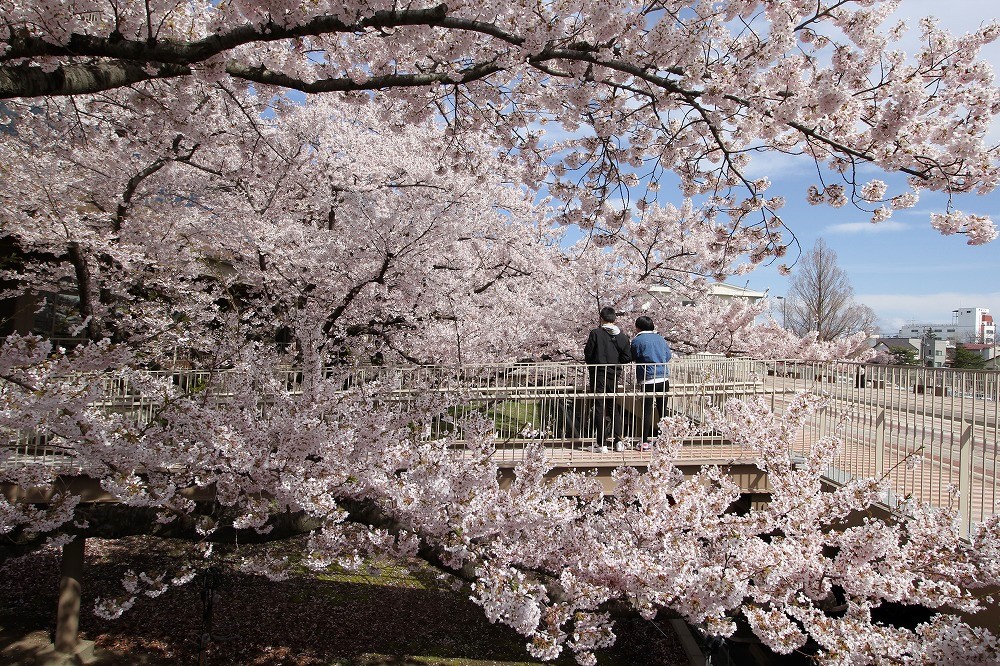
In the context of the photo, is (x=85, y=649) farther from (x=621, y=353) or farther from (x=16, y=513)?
(x=621, y=353)

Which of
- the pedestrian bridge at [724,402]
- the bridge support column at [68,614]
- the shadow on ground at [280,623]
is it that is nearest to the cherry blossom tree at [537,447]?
the pedestrian bridge at [724,402]

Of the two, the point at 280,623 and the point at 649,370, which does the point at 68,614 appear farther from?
the point at 649,370

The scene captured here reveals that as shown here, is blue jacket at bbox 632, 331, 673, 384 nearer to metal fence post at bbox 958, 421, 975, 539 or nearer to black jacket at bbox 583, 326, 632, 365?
black jacket at bbox 583, 326, 632, 365

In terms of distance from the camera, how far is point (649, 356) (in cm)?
769

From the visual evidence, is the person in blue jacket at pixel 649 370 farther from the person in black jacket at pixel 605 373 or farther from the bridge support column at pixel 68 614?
the bridge support column at pixel 68 614

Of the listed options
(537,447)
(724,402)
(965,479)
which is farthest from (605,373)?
(965,479)

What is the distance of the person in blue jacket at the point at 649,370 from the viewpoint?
7.54 m

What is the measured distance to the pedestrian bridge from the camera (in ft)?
16.1

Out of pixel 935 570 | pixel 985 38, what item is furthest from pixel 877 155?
pixel 935 570

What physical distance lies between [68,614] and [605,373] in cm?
701

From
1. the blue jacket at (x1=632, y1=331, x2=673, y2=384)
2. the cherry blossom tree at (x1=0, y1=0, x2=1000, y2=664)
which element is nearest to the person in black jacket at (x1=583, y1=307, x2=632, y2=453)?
the blue jacket at (x1=632, y1=331, x2=673, y2=384)

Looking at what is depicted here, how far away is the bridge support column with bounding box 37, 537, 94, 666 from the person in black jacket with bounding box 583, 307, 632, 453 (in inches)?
247

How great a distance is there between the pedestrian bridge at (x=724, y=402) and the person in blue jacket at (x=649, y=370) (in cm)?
15

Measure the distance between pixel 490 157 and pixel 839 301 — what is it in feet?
94.4
